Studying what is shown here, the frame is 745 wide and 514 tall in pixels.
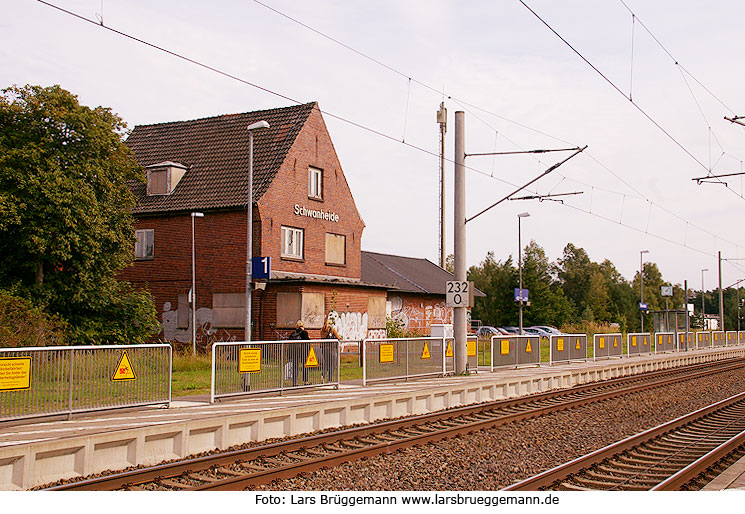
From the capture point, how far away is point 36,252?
2608 centimetres

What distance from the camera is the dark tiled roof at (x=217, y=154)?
34.8 metres

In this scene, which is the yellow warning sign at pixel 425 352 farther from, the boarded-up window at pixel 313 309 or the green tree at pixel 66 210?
the green tree at pixel 66 210

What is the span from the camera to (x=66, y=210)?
26.3 m

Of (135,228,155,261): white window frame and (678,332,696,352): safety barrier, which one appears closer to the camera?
(135,228,155,261): white window frame

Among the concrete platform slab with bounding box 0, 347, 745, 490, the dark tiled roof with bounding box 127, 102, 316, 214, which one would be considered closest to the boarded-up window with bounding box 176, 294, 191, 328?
the dark tiled roof with bounding box 127, 102, 316, 214

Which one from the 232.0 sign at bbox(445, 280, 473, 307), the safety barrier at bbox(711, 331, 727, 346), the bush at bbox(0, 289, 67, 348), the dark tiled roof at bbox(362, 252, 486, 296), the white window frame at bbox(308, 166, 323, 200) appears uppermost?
the white window frame at bbox(308, 166, 323, 200)

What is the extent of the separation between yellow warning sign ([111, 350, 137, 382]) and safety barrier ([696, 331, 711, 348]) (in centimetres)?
4637

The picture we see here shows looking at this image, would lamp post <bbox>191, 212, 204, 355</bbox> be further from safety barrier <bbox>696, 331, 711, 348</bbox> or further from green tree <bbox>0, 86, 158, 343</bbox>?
safety barrier <bbox>696, 331, 711, 348</bbox>

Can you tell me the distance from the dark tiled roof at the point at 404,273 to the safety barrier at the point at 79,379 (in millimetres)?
29059

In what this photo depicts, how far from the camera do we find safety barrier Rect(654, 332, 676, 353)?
140ft

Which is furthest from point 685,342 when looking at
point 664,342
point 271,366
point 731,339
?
point 271,366

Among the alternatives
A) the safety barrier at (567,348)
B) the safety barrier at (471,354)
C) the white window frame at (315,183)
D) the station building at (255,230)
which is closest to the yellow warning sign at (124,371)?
the safety barrier at (471,354)

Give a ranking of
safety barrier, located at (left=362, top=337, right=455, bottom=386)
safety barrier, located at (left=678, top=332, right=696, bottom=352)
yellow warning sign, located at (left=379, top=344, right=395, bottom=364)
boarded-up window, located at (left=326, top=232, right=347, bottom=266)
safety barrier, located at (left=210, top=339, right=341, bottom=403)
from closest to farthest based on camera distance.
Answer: safety barrier, located at (left=210, top=339, right=341, bottom=403), safety barrier, located at (left=362, top=337, right=455, bottom=386), yellow warning sign, located at (left=379, top=344, right=395, bottom=364), boarded-up window, located at (left=326, top=232, right=347, bottom=266), safety barrier, located at (left=678, top=332, right=696, bottom=352)

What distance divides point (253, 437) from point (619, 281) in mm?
130322
